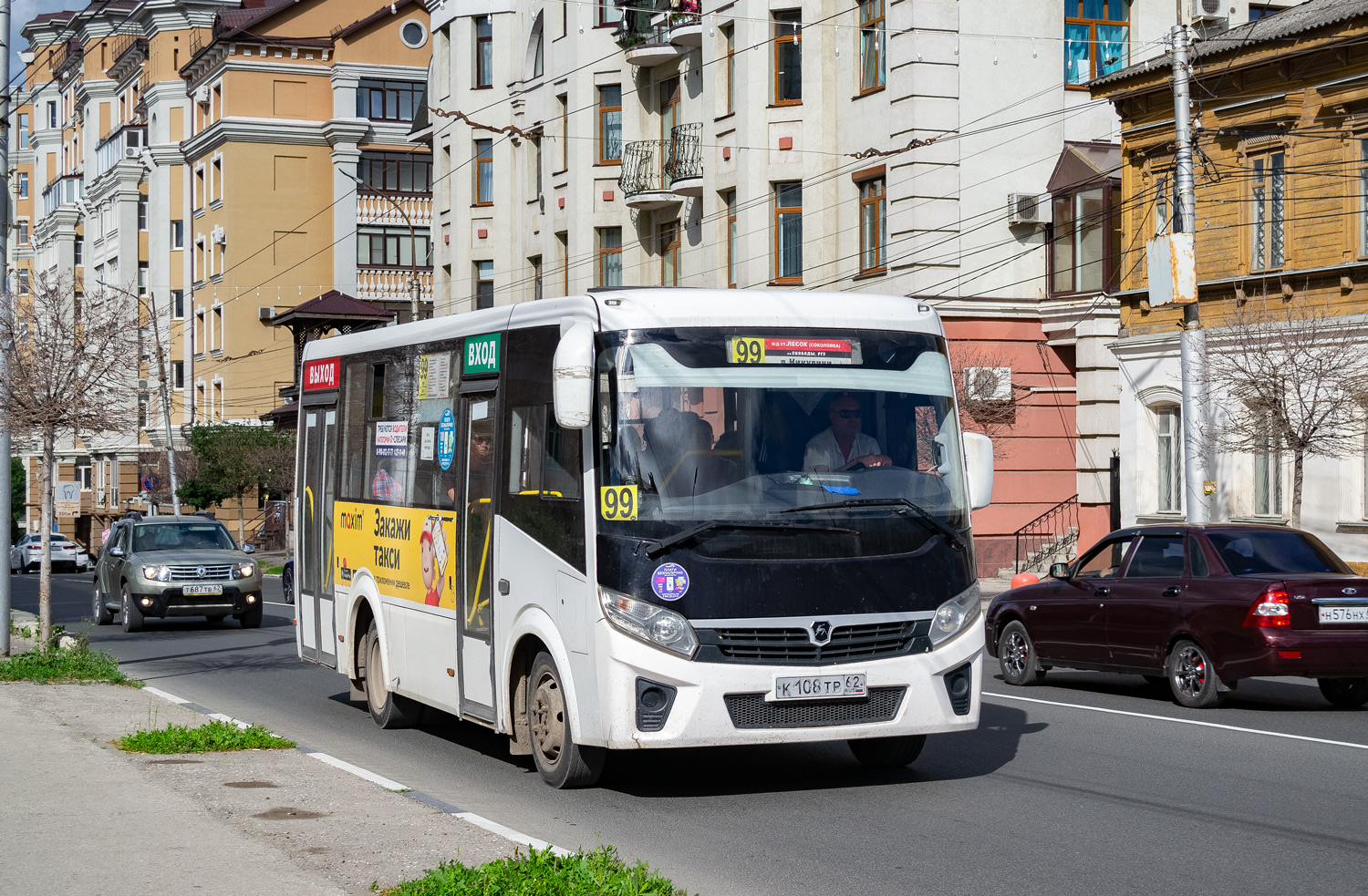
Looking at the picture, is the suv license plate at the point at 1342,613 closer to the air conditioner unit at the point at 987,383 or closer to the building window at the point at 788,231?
the air conditioner unit at the point at 987,383

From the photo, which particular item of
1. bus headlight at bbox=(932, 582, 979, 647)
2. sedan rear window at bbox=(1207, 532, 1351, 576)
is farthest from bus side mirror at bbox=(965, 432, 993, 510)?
sedan rear window at bbox=(1207, 532, 1351, 576)

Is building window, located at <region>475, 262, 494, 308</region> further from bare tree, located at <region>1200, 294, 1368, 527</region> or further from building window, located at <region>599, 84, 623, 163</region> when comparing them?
bare tree, located at <region>1200, 294, 1368, 527</region>

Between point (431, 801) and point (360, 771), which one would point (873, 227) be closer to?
point (360, 771)

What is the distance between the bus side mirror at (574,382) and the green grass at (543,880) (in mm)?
2952

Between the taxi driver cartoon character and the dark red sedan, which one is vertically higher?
the taxi driver cartoon character

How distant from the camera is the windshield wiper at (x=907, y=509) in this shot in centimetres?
985

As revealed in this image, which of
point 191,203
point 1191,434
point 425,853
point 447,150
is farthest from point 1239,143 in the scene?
point 191,203

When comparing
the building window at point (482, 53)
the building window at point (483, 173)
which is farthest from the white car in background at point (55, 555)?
the building window at point (482, 53)

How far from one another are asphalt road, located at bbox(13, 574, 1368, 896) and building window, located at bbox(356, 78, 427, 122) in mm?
56742

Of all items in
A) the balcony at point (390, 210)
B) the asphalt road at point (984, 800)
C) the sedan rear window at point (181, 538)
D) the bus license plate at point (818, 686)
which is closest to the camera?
the asphalt road at point (984, 800)

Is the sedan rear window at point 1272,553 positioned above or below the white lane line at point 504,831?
above

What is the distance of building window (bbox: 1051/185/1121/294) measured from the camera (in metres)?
34.1

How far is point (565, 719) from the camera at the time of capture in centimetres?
1009

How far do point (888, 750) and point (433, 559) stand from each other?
3.39 meters
